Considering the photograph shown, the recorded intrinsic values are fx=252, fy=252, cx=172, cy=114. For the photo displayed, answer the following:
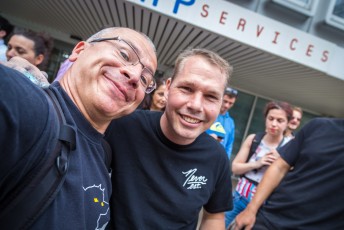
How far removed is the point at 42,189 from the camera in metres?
0.70

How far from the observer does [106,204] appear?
107 cm

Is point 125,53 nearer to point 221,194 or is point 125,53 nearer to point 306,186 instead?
point 221,194

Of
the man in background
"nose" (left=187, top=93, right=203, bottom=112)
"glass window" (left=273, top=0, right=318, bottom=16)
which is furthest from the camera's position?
"glass window" (left=273, top=0, right=318, bottom=16)

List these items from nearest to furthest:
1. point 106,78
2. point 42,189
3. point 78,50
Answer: point 42,189 < point 106,78 < point 78,50

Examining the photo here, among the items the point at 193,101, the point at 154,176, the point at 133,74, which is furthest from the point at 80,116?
the point at 193,101

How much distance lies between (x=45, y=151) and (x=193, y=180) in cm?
101

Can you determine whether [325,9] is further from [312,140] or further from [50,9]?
[50,9]

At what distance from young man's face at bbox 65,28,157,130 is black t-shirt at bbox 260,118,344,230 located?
1364mm

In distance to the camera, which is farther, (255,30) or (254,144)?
(255,30)

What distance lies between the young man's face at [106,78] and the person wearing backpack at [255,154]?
6.97 feet

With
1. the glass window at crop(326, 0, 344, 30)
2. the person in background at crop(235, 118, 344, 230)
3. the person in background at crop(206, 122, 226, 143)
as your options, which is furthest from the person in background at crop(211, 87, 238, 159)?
the glass window at crop(326, 0, 344, 30)

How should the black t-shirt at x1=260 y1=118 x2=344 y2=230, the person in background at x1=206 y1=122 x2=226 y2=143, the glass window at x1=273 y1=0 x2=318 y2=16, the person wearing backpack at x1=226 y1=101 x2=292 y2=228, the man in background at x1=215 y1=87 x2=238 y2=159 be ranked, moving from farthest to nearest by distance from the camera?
1. the glass window at x1=273 y1=0 x2=318 y2=16
2. the man in background at x1=215 y1=87 x2=238 y2=159
3. the person in background at x1=206 y1=122 x2=226 y2=143
4. the person wearing backpack at x1=226 y1=101 x2=292 y2=228
5. the black t-shirt at x1=260 y1=118 x2=344 y2=230

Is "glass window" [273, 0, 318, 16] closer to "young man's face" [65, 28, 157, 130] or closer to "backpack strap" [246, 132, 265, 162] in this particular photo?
"backpack strap" [246, 132, 265, 162]

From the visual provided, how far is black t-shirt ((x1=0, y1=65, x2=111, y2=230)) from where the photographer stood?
622 mm
